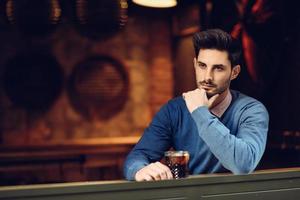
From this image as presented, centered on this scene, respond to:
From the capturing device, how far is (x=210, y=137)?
2.15 metres

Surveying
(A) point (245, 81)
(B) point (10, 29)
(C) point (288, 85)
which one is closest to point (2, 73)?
(B) point (10, 29)

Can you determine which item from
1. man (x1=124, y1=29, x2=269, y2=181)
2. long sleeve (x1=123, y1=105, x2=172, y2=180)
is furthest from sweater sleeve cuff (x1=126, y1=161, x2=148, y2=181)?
long sleeve (x1=123, y1=105, x2=172, y2=180)

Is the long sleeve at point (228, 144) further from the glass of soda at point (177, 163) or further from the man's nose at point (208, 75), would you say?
the man's nose at point (208, 75)

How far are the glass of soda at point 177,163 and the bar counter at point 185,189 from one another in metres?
0.13

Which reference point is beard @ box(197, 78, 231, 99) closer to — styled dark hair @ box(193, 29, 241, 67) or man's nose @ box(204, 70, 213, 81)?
man's nose @ box(204, 70, 213, 81)

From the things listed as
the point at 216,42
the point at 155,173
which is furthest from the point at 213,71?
the point at 155,173

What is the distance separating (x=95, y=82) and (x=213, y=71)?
479 centimetres

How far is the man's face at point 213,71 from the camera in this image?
97.0 inches

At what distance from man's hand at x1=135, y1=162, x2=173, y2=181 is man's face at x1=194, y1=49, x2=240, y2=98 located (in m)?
0.58

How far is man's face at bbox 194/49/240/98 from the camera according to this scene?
2.46 m

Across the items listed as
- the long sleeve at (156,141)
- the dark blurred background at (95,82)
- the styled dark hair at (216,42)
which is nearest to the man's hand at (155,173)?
the long sleeve at (156,141)

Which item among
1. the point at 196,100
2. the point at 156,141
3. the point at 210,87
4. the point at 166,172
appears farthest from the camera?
the point at 156,141

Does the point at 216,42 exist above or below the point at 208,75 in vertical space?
above

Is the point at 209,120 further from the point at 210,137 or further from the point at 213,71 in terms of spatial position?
the point at 213,71
